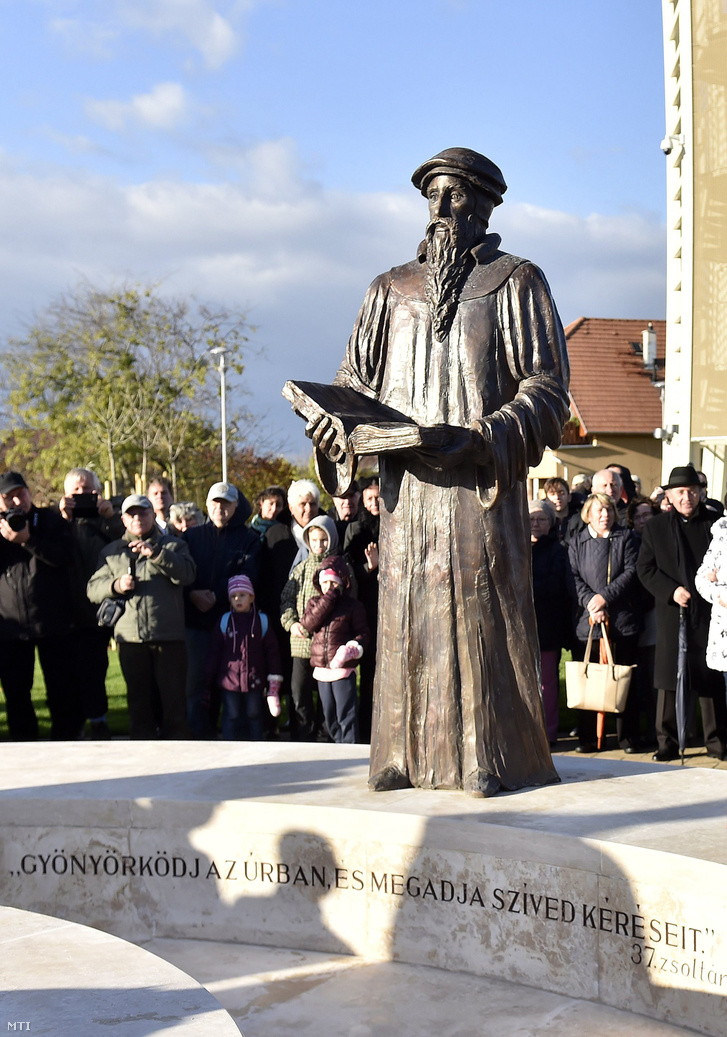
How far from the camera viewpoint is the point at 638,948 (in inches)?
154

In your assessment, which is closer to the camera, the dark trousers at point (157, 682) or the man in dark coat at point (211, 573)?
the dark trousers at point (157, 682)

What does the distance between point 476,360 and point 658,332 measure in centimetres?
3373

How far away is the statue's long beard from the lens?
4.88m

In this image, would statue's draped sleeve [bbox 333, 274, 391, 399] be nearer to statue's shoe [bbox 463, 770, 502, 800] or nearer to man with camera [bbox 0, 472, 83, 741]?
statue's shoe [bbox 463, 770, 502, 800]

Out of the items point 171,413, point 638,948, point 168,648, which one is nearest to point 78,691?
point 168,648

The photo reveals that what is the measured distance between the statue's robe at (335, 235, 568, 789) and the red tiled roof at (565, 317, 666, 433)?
94.3 ft

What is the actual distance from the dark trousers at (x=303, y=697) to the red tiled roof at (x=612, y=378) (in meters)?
25.8

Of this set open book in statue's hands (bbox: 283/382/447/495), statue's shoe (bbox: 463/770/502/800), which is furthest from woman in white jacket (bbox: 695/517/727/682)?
open book in statue's hands (bbox: 283/382/447/495)

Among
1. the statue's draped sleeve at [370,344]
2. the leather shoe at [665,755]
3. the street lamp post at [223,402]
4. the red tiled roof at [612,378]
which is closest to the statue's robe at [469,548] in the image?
the statue's draped sleeve at [370,344]

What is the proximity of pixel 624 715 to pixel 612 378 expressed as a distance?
27.6 metres

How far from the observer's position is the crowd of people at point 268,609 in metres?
8.07

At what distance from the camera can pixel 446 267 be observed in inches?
193

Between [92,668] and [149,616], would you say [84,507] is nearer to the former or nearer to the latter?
[92,668]

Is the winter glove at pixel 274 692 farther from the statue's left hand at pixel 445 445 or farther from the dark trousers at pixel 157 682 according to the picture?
the statue's left hand at pixel 445 445
